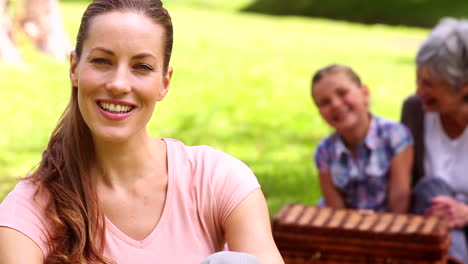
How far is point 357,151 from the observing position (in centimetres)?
451

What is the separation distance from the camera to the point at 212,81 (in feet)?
33.2

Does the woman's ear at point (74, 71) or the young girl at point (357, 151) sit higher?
the woman's ear at point (74, 71)

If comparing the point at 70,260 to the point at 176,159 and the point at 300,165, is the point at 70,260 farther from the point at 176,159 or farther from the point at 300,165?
the point at 300,165

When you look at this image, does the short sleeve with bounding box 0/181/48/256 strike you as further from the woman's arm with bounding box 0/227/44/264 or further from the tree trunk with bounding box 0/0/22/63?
the tree trunk with bounding box 0/0/22/63

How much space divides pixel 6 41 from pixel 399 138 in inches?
254

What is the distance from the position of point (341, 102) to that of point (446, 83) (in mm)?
495

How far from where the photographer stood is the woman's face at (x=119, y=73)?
2564 millimetres

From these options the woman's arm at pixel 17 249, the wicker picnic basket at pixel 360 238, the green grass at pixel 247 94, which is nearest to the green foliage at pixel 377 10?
the green grass at pixel 247 94

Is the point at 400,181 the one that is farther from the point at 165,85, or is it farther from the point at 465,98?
the point at 165,85

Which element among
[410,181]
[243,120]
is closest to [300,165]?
[243,120]

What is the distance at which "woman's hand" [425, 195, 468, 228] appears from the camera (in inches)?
164

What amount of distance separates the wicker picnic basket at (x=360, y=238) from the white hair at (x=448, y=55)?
0.75 m

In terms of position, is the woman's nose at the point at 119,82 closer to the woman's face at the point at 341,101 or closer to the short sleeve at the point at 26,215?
the short sleeve at the point at 26,215

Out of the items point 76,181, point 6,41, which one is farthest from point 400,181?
point 6,41
